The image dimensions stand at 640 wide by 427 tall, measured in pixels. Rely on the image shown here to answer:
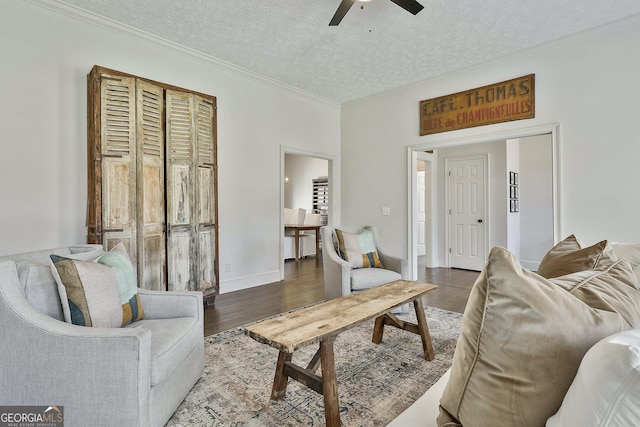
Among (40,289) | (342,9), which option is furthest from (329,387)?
(342,9)

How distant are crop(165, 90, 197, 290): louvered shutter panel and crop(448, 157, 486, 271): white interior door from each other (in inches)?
179

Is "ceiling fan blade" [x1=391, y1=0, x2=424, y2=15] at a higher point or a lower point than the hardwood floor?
higher

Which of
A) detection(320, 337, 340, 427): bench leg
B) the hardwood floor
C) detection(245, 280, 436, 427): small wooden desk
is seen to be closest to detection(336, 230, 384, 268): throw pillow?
the hardwood floor

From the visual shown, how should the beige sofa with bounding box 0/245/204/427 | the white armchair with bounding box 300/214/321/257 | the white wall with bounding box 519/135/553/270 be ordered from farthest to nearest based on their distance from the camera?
the white armchair with bounding box 300/214/321/257, the white wall with bounding box 519/135/553/270, the beige sofa with bounding box 0/245/204/427

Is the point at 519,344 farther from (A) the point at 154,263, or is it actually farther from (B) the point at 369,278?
(A) the point at 154,263

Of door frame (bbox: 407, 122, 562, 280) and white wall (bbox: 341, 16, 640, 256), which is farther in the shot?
door frame (bbox: 407, 122, 562, 280)

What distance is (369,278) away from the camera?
3.12m

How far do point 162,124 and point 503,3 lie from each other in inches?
133

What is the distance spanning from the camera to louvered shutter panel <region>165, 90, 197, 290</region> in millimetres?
3232

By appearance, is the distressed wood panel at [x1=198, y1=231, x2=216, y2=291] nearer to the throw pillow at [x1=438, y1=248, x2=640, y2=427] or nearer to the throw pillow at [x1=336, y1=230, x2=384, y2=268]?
the throw pillow at [x1=336, y1=230, x2=384, y2=268]

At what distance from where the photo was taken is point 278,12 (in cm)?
300

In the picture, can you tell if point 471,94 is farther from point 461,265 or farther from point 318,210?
point 318,210

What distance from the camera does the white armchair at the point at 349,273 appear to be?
310 centimetres

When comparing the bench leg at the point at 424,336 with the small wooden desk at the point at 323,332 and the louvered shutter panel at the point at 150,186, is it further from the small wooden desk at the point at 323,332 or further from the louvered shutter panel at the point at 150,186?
the louvered shutter panel at the point at 150,186
